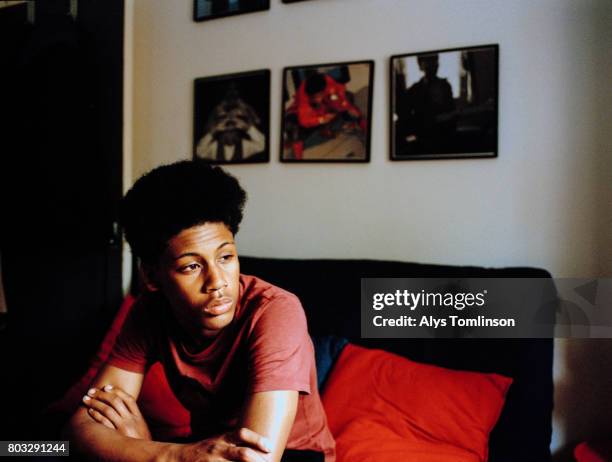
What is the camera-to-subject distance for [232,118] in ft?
7.33

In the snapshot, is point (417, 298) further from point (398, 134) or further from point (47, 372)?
point (47, 372)

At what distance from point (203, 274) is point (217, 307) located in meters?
0.08

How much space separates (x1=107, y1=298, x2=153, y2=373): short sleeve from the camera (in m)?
1.18

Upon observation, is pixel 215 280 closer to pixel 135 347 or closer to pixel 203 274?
pixel 203 274

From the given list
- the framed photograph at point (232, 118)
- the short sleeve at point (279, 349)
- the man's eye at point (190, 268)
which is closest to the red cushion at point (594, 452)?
the short sleeve at point (279, 349)

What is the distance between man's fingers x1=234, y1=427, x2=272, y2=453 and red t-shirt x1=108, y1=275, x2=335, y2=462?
0.08 m

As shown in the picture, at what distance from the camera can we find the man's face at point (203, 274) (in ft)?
3.32

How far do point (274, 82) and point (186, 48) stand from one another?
0.56 meters

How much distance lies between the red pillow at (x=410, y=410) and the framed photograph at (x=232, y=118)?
112 centimetres

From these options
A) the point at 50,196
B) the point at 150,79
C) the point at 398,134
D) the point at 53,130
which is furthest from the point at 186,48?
the point at 398,134

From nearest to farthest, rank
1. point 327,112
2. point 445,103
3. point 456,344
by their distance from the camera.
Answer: point 456,344
point 445,103
point 327,112

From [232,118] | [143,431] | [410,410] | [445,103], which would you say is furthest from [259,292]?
[232,118]

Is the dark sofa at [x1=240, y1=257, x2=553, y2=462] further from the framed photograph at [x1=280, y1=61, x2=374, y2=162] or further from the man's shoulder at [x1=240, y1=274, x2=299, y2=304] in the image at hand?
the man's shoulder at [x1=240, y1=274, x2=299, y2=304]

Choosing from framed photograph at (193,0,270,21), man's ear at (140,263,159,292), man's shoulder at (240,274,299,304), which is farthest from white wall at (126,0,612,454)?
man's ear at (140,263,159,292)
